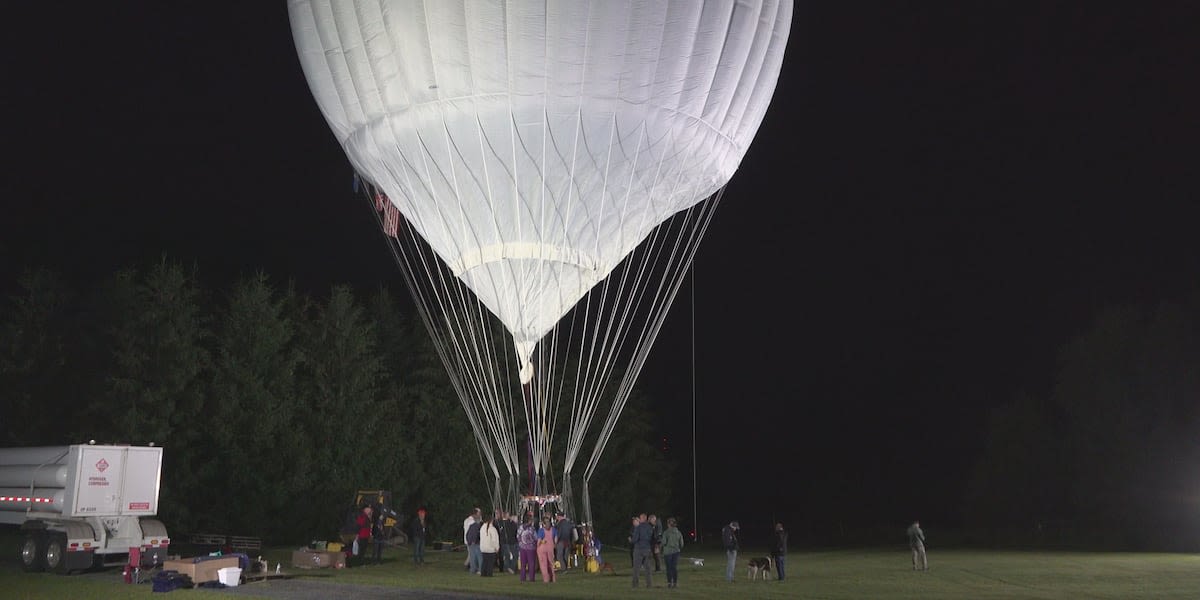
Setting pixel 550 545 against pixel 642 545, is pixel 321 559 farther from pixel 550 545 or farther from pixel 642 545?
pixel 642 545

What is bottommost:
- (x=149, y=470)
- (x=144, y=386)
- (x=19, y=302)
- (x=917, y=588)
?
(x=917, y=588)

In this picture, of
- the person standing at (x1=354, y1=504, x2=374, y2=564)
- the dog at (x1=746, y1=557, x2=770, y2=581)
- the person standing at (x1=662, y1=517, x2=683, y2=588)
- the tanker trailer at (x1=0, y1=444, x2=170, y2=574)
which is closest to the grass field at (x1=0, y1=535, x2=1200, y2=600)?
the person standing at (x1=662, y1=517, x2=683, y2=588)

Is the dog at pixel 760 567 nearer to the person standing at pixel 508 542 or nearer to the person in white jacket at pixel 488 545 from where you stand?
the person standing at pixel 508 542

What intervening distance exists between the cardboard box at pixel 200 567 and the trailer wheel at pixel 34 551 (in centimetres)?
339

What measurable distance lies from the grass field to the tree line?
6735mm

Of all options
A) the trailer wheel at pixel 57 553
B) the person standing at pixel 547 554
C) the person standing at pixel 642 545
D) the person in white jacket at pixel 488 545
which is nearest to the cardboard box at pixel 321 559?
the person in white jacket at pixel 488 545

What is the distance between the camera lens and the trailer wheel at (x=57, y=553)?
17.0 m

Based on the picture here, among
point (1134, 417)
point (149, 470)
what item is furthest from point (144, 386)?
point (1134, 417)

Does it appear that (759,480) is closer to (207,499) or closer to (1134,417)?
(1134,417)

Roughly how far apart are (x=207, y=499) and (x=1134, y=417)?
3864cm

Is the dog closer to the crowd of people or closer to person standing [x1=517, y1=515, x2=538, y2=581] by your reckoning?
the crowd of people

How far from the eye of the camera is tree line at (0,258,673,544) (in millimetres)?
28078

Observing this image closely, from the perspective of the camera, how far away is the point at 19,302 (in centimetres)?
2816

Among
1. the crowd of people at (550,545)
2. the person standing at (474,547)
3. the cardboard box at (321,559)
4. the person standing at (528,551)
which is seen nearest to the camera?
the crowd of people at (550,545)
